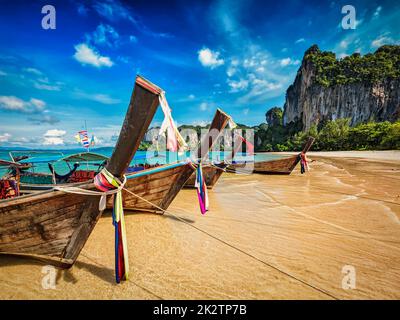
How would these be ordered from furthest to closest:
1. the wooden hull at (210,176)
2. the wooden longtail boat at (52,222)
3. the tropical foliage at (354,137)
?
the tropical foliage at (354,137)
the wooden hull at (210,176)
the wooden longtail boat at (52,222)

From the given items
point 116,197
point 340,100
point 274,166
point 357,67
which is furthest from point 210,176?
point 357,67

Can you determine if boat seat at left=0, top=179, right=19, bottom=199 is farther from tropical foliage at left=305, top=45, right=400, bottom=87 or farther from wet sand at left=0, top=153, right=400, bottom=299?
tropical foliage at left=305, top=45, right=400, bottom=87

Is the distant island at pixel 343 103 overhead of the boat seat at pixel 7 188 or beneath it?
overhead

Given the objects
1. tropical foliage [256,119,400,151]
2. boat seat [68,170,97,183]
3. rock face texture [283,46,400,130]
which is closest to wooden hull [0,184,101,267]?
boat seat [68,170,97,183]

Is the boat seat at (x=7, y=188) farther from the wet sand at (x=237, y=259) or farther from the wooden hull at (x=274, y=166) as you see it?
→ the wooden hull at (x=274, y=166)

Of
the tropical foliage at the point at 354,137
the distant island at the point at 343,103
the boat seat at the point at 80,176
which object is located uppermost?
the distant island at the point at 343,103

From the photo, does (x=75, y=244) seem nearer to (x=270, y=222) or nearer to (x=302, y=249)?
(x=302, y=249)

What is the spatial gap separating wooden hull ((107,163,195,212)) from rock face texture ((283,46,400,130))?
262ft

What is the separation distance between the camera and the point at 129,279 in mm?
2977

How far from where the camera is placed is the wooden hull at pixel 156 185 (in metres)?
4.91

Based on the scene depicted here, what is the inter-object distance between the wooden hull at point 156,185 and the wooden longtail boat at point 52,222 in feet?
5.70

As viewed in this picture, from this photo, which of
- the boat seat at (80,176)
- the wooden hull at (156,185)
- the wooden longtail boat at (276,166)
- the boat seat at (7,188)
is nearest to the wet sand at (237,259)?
the wooden hull at (156,185)
